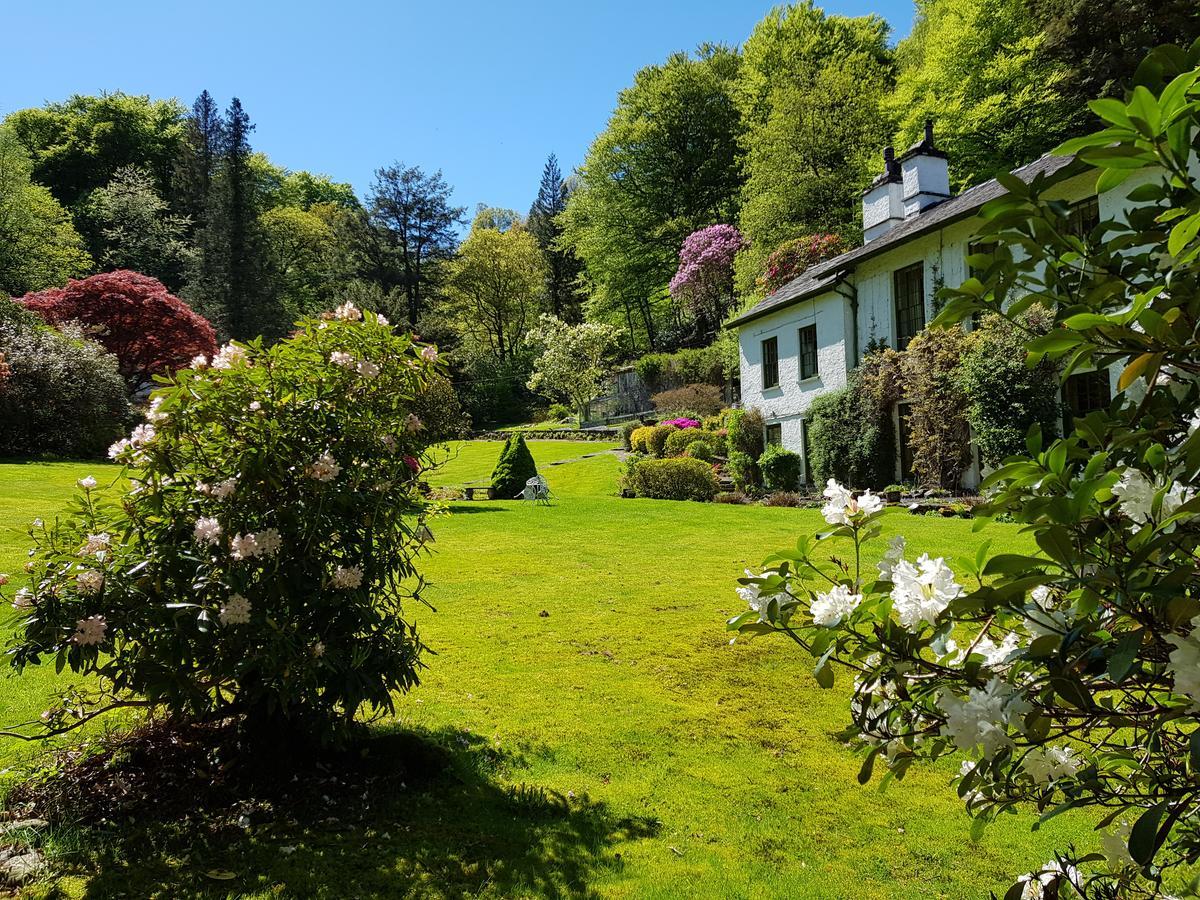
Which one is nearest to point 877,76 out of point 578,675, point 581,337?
point 581,337

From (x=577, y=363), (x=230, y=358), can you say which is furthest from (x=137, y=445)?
(x=577, y=363)

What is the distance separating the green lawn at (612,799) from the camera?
3.07 meters

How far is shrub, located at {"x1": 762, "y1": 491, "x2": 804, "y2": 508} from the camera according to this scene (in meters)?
17.4

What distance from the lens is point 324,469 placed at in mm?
3402

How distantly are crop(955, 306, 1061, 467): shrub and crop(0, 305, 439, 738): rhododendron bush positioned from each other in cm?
1342

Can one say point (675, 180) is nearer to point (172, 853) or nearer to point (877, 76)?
point (877, 76)

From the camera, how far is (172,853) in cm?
306

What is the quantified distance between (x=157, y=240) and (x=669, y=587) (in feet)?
149

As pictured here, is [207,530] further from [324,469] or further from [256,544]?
[324,469]

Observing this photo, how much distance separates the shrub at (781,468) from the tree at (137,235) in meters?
37.4

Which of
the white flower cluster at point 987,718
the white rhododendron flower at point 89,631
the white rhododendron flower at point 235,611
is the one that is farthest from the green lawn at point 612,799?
the white flower cluster at point 987,718

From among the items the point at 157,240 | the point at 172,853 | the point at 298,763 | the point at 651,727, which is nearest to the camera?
the point at 172,853

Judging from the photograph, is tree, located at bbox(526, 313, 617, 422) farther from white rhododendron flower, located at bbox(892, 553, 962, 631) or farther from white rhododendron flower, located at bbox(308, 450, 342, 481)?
white rhododendron flower, located at bbox(892, 553, 962, 631)

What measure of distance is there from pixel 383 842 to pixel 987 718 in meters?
3.01
